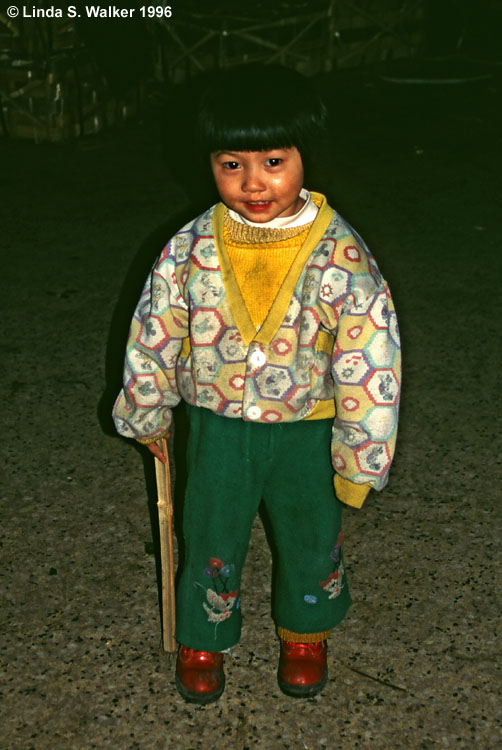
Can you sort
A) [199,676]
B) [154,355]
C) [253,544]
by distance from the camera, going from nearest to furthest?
[154,355] → [199,676] → [253,544]

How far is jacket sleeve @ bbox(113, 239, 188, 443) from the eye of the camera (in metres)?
2.33

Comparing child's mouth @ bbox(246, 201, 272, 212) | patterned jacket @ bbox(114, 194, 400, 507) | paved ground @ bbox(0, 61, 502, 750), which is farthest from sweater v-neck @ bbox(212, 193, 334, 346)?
paved ground @ bbox(0, 61, 502, 750)

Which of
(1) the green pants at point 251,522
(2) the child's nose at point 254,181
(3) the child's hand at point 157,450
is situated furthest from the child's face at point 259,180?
(3) the child's hand at point 157,450

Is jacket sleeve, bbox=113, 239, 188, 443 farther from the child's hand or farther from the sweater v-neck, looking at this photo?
the sweater v-neck

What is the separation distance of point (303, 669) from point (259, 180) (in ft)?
4.44

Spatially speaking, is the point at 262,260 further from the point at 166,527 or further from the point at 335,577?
the point at 335,577

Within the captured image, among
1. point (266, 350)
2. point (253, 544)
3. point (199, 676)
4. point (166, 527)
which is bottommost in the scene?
point (253, 544)

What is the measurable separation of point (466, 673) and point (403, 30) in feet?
38.7

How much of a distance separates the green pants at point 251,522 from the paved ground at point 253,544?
9.4 inches

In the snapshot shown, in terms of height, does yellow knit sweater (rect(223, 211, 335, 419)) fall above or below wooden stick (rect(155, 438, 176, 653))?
above

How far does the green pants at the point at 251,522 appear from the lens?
236 cm

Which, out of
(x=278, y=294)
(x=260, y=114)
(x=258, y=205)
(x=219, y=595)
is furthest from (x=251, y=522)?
(x=260, y=114)

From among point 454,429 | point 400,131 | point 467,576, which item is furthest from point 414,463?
point 400,131

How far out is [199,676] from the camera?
2631 mm
